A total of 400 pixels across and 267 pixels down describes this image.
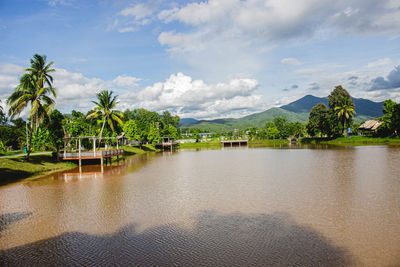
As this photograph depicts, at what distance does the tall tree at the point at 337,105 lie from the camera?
208 feet

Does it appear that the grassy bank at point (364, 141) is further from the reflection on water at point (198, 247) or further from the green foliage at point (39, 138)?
the green foliage at point (39, 138)

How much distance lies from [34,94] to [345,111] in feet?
201

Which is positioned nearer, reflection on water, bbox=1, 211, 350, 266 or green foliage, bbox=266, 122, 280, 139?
reflection on water, bbox=1, 211, 350, 266

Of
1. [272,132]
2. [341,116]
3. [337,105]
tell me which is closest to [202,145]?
[272,132]

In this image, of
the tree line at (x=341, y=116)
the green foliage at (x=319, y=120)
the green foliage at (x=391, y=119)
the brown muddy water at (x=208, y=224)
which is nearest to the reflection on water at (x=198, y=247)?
the brown muddy water at (x=208, y=224)

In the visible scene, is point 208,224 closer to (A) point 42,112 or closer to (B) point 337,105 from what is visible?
(A) point 42,112

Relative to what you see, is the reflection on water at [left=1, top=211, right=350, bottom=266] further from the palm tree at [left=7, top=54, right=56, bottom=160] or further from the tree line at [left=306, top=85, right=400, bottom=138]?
the tree line at [left=306, top=85, right=400, bottom=138]

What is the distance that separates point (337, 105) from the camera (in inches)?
2562

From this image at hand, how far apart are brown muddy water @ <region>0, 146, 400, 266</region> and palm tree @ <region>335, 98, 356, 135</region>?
49.3m

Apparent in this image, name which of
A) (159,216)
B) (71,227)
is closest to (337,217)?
(159,216)

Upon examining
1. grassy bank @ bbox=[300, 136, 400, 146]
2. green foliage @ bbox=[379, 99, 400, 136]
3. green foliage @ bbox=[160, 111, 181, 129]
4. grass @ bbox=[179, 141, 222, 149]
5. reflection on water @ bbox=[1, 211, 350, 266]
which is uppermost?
green foliage @ bbox=[160, 111, 181, 129]

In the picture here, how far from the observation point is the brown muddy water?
7.38m

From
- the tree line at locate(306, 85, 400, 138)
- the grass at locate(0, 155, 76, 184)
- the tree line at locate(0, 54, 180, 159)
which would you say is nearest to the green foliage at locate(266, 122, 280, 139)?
the tree line at locate(306, 85, 400, 138)

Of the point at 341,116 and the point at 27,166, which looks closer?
the point at 27,166
